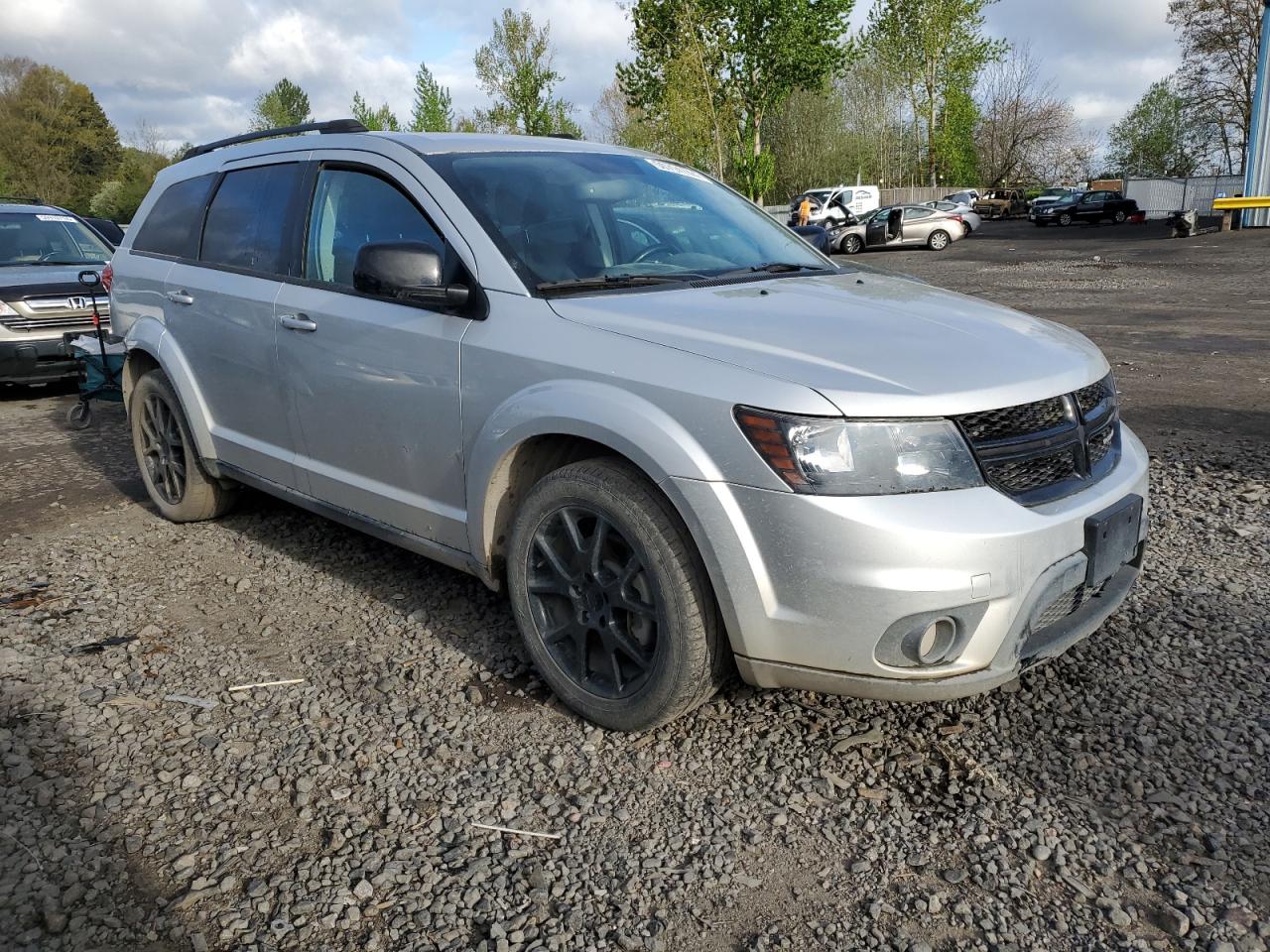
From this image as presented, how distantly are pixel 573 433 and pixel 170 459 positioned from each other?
10.4 ft

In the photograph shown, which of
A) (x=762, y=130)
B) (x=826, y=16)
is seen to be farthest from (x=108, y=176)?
(x=826, y=16)

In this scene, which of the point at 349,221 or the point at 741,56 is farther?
the point at 741,56

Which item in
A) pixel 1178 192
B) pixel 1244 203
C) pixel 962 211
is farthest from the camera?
pixel 1178 192

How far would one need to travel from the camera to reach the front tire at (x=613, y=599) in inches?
110

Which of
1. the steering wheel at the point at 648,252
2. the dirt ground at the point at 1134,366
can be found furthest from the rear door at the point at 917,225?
the steering wheel at the point at 648,252

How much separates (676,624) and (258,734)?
142cm

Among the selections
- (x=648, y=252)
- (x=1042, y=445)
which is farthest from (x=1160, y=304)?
(x=1042, y=445)

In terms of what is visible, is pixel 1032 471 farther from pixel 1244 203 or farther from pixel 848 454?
pixel 1244 203

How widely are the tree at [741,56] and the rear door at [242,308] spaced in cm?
3747

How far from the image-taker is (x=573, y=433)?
2.96 metres

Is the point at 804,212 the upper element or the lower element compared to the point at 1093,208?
upper

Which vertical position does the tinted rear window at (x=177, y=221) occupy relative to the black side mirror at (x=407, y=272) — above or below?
→ above

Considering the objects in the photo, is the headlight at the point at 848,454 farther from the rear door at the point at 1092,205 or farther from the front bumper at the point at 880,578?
the rear door at the point at 1092,205

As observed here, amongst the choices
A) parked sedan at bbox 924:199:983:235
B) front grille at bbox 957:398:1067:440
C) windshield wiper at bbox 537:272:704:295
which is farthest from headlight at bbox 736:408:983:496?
parked sedan at bbox 924:199:983:235
